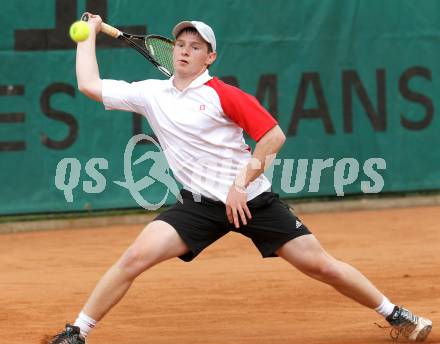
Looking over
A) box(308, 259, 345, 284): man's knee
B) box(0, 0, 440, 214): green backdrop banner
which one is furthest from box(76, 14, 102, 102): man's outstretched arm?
box(0, 0, 440, 214): green backdrop banner

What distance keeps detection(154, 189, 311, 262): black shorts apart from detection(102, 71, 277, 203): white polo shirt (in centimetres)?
6

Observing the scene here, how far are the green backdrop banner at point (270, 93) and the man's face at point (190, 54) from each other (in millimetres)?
4699

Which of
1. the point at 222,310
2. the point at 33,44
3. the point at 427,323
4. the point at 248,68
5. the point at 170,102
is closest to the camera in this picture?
the point at 170,102

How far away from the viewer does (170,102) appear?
545cm

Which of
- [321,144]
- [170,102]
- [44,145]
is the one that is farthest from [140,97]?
[321,144]

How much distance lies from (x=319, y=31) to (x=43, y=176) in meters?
3.08

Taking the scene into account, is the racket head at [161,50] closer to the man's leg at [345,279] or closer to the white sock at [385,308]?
the man's leg at [345,279]

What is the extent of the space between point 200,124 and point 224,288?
251 centimetres

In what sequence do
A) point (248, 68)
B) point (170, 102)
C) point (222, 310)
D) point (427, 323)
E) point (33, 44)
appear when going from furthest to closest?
point (248, 68) < point (33, 44) < point (222, 310) < point (427, 323) < point (170, 102)

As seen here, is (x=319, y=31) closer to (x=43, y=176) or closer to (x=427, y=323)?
(x=43, y=176)

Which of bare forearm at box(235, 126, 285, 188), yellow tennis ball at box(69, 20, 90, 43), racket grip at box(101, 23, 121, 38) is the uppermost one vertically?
racket grip at box(101, 23, 121, 38)

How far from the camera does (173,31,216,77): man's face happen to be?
541cm

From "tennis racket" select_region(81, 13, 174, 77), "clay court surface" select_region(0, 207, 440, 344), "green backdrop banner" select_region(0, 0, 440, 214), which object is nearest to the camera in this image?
"tennis racket" select_region(81, 13, 174, 77)

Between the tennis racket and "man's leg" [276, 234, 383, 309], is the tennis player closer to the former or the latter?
"man's leg" [276, 234, 383, 309]
